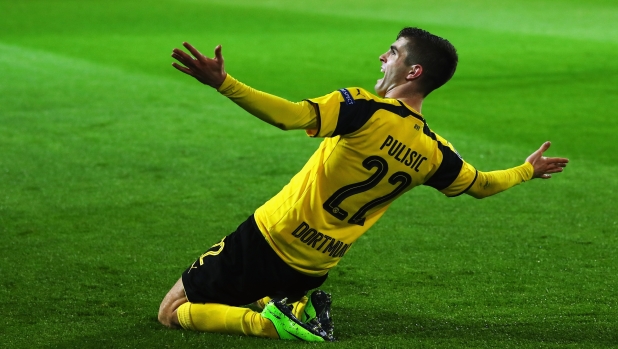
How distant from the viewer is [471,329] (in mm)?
4164

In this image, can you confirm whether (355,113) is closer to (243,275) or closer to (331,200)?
(331,200)

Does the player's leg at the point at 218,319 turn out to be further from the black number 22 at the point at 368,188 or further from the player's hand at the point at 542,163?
the player's hand at the point at 542,163

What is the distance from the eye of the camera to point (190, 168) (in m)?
7.68

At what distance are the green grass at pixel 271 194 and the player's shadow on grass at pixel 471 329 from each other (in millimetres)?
13

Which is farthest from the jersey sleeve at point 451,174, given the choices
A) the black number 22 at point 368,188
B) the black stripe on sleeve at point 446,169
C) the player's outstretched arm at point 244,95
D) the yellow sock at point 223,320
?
the yellow sock at point 223,320

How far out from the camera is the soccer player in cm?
379

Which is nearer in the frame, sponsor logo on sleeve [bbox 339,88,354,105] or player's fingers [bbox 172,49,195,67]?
player's fingers [bbox 172,49,195,67]

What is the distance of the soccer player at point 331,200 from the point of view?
3793 mm

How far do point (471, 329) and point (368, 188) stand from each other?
0.81m

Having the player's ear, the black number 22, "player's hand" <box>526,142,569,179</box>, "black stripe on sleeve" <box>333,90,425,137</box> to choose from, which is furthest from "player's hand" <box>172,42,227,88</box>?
"player's hand" <box>526,142,569,179</box>

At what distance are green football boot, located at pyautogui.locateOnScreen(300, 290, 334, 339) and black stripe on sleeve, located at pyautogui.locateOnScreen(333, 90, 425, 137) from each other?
0.86 m

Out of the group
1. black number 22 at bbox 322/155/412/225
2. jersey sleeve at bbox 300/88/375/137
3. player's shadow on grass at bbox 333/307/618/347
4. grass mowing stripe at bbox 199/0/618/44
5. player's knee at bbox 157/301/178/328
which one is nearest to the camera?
jersey sleeve at bbox 300/88/375/137

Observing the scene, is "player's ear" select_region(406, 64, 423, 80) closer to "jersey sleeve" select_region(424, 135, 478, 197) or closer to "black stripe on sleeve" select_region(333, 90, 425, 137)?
"black stripe on sleeve" select_region(333, 90, 425, 137)

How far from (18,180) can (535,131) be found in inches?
193
